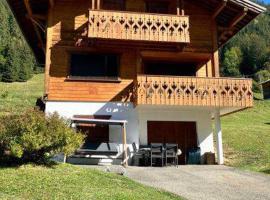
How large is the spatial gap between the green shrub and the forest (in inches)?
2303

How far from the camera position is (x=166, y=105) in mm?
17125

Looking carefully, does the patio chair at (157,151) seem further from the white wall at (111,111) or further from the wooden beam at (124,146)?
the white wall at (111,111)

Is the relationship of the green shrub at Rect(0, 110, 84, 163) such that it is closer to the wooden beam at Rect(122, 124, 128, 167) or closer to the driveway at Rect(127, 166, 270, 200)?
the driveway at Rect(127, 166, 270, 200)

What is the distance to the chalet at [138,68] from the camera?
56.5 ft

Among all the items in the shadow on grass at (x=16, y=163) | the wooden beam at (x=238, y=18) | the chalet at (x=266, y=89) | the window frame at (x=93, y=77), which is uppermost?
the chalet at (x=266, y=89)

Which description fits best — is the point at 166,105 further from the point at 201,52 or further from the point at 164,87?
the point at 201,52

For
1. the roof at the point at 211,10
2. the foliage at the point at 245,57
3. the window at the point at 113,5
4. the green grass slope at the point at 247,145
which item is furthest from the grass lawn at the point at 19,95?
the foliage at the point at 245,57

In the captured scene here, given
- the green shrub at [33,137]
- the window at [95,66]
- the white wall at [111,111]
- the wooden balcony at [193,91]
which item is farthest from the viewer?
the window at [95,66]

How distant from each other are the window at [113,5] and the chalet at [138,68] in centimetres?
5

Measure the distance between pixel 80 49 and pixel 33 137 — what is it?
8.03 m

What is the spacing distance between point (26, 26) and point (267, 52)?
8798 centimetres

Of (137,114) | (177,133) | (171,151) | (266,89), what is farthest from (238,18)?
(266,89)

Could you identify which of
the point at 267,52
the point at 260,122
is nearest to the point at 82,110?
the point at 260,122

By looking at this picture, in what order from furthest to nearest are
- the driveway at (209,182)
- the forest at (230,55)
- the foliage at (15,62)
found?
the forest at (230,55) → the foliage at (15,62) → the driveway at (209,182)
